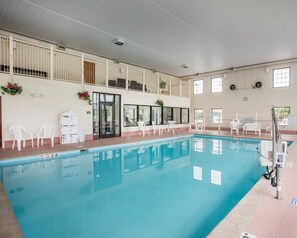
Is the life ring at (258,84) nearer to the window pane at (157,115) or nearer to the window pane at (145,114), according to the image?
the window pane at (157,115)

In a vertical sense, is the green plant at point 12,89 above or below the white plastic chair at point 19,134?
above

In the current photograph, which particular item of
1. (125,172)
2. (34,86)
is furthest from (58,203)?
(34,86)

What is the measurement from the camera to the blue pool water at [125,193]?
2408mm

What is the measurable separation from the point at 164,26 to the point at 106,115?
4.90 metres

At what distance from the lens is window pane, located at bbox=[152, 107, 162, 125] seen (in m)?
11.5

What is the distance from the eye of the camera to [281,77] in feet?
36.2

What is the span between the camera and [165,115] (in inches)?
488

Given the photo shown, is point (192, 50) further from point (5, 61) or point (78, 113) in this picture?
point (5, 61)

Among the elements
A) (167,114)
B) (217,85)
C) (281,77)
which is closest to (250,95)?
(281,77)

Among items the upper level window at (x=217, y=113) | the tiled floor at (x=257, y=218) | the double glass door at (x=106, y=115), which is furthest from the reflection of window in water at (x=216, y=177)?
the upper level window at (x=217, y=113)

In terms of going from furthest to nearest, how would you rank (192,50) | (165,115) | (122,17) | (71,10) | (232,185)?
(165,115) < (192,50) < (122,17) < (71,10) < (232,185)

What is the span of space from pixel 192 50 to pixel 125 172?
6.97m

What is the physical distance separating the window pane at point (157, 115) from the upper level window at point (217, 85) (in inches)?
198

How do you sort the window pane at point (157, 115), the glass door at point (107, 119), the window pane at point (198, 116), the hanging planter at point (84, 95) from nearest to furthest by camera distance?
the hanging planter at point (84, 95) → the glass door at point (107, 119) → the window pane at point (157, 115) → the window pane at point (198, 116)
